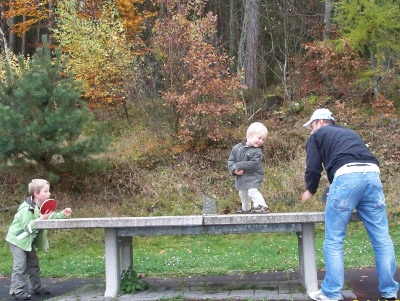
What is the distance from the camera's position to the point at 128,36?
21406 millimetres

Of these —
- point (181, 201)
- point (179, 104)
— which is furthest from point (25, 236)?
point (179, 104)

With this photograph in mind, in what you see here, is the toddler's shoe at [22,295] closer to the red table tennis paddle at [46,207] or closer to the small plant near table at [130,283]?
the red table tennis paddle at [46,207]

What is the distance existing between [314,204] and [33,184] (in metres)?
7.57

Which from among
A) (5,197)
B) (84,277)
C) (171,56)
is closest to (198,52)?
(171,56)

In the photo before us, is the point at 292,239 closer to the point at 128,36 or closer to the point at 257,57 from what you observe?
the point at 257,57

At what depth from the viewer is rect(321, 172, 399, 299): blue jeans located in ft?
19.4

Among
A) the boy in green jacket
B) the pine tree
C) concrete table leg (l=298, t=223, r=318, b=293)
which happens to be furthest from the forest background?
concrete table leg (l=298, t=223, r=318, b=293)

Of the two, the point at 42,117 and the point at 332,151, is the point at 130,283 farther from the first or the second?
the point at 42,117

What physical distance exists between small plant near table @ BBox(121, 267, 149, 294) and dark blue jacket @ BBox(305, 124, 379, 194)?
2.28 m

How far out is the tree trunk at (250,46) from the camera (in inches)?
773

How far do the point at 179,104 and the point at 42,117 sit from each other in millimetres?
3768

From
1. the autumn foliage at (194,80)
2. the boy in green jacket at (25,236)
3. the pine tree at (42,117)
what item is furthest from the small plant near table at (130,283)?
the autumn foliage at (194,80)

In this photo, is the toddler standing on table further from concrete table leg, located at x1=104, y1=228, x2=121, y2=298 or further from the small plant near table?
concrete table leg, located at x1=104, y1=228, x2=121, y2=298

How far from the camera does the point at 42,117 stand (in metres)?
12.6
